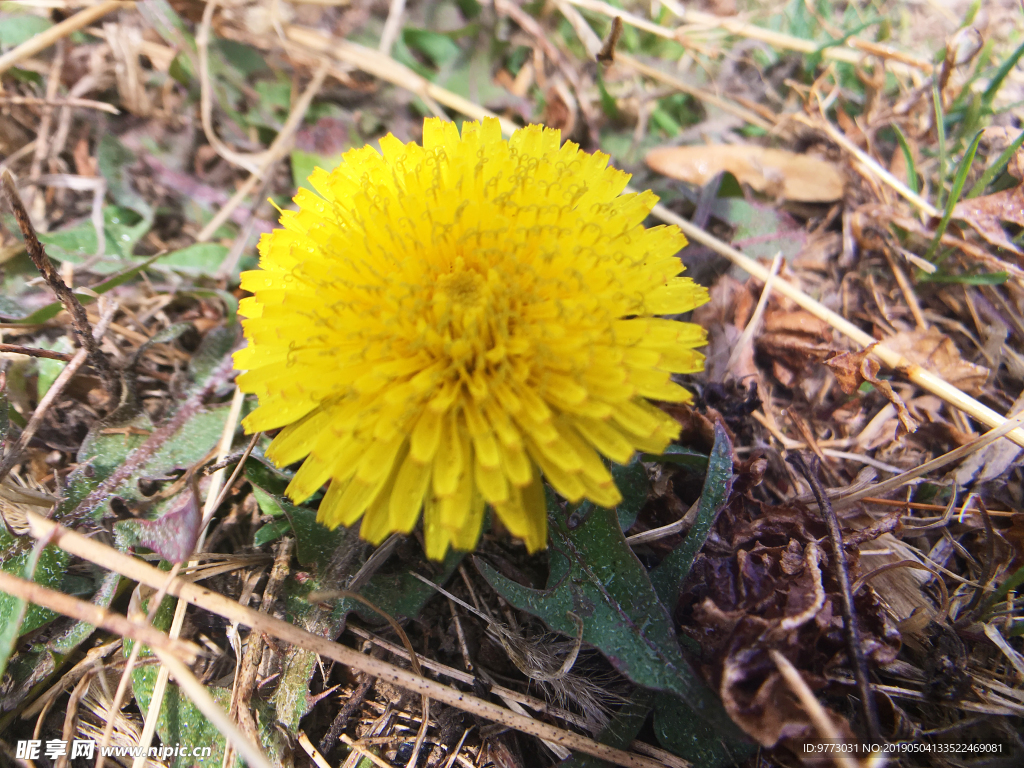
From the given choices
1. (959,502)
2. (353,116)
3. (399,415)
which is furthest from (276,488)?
(959,502)

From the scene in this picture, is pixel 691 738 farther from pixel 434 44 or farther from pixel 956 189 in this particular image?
pixel 434 44

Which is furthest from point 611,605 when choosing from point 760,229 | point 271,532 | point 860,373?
point 760,229

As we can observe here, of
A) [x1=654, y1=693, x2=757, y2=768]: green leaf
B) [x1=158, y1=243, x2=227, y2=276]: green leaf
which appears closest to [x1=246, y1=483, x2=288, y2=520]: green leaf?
[x1=158, y1=243, x2=227, y2=276]: green leaf

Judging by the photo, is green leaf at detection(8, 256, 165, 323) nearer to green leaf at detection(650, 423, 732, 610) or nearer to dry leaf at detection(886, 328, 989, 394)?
green leaf at detection(650, 423, 732, 610)

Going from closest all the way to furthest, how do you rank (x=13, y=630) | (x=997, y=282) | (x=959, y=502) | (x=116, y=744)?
(x=13, y=630)
(x=116, y=744)
(x=959, y=502)
(x=997, y=282)

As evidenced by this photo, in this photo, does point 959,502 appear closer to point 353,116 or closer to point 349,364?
point 349,364

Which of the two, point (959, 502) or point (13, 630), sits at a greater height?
point (13, 630)

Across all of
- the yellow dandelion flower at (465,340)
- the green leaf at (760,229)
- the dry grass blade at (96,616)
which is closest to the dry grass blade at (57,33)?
the yellow dandelion flower at (465,340)
